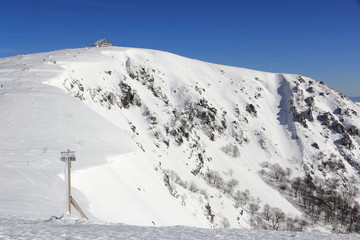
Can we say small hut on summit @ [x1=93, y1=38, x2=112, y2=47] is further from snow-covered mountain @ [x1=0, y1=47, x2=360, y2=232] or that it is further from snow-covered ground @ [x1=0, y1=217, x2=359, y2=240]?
snow-covered ground @ [x1=0, y1=217, x2=359, y2=240]

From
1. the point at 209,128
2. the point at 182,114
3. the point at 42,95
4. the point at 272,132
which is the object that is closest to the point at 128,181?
the point at 42,95

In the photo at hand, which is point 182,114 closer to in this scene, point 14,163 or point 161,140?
point 161,140

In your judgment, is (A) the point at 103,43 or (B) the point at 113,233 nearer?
(B) the point at 113,233

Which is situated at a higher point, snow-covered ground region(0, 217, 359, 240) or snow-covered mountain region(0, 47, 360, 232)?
snow-covered mountain region(0, 47, 360, 232)

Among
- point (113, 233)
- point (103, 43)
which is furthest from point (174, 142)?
point (113, 233)

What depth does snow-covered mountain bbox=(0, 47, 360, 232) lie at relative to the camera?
49.7ft

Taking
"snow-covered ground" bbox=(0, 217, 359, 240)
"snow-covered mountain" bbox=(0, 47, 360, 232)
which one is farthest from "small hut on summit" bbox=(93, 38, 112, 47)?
"snow-covered ground" bbox=(0, 217, 359, 240)

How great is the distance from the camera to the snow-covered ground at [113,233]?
7793 millimetres

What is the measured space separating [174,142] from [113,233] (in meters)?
63.8

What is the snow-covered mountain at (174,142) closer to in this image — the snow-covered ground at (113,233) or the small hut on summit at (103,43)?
the snow-covered ground at (113,233)

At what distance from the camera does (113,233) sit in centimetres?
832

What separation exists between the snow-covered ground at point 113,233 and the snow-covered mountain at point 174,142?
190cm

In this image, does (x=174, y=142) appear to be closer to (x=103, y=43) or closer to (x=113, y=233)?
(x=103, y=43)

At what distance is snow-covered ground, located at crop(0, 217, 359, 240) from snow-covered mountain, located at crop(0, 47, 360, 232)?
1898 mm
